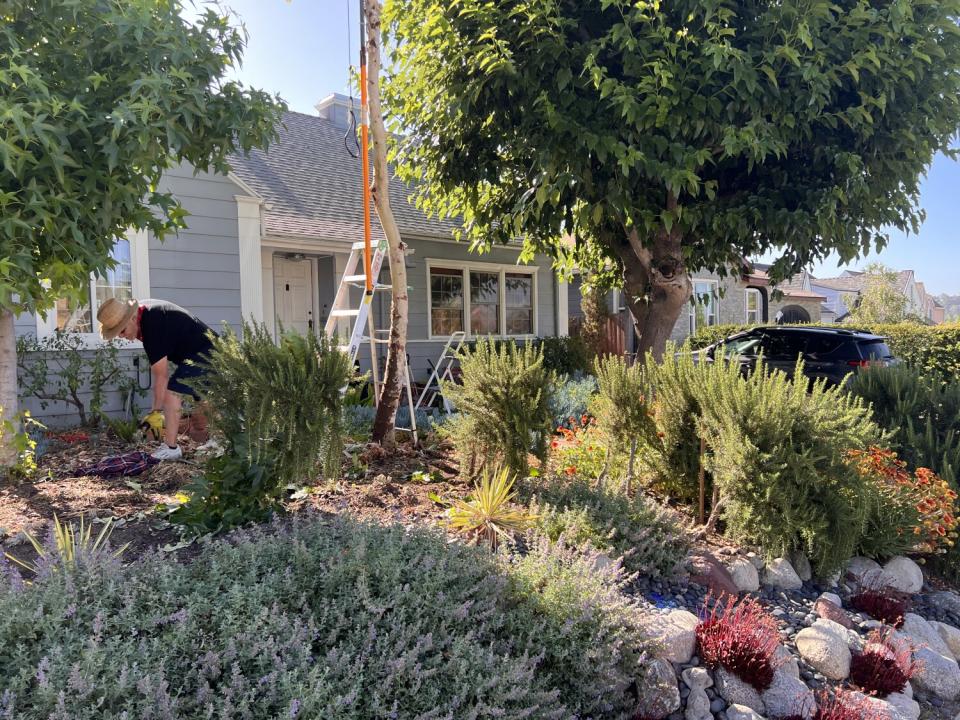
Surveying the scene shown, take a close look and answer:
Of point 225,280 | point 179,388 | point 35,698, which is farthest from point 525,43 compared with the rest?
point 35,698

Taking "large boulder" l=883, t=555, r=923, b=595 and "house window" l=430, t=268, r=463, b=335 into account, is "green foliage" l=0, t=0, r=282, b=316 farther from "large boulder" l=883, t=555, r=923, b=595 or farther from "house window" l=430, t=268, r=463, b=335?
"house window" l=430, t=268, r=463, b=335

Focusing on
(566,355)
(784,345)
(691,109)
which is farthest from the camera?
(566,355)

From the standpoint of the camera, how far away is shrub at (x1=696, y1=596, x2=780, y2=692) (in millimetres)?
2629

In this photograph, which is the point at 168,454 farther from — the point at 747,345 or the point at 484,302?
the point at 747,345

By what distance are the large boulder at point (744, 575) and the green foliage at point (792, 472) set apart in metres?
0.14

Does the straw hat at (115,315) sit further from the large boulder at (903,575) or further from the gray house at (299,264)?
the large boulder at (903,575)

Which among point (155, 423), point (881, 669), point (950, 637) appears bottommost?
point (950, 637)

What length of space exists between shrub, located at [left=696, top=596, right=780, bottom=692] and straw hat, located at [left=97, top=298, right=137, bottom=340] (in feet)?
15.6

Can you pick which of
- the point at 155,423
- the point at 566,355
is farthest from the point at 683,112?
the point at 566,355

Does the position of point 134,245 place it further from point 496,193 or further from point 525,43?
point 525,43

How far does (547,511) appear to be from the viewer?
328cm

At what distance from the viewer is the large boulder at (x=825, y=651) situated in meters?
2.85

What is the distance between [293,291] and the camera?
10367 mm

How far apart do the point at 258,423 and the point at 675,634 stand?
2148 millimetres
